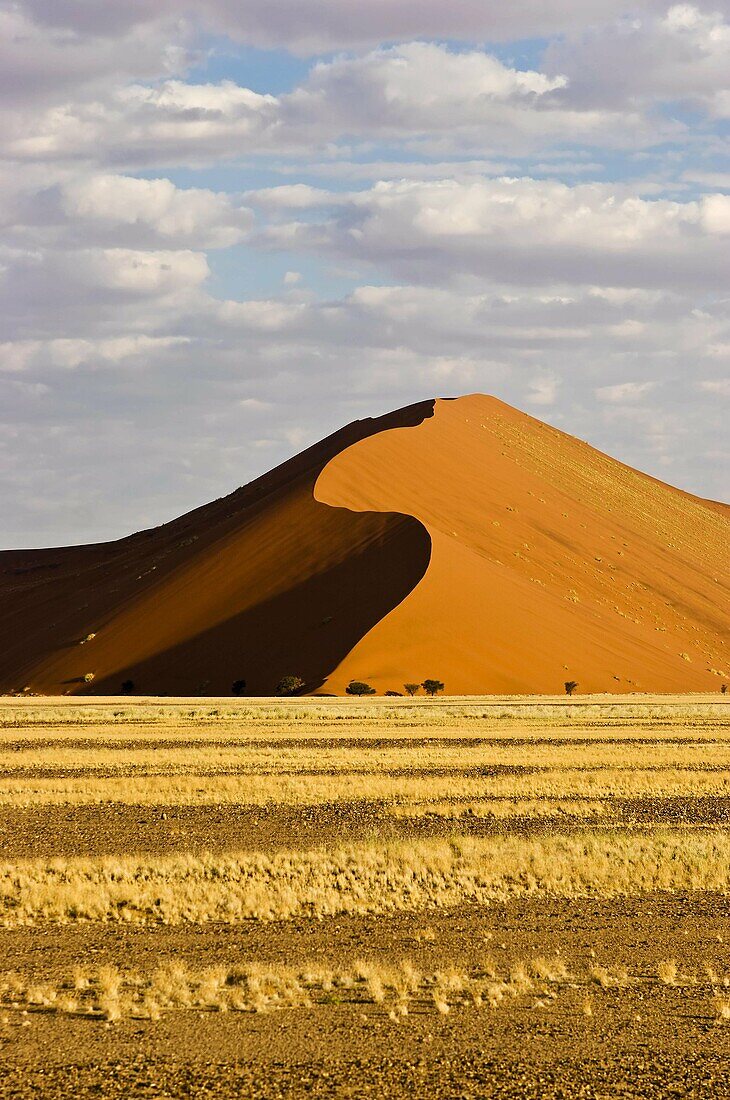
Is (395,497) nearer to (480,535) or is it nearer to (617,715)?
(480,535)

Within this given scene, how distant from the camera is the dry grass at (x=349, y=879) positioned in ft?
42.9

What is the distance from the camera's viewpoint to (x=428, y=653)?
63000mm

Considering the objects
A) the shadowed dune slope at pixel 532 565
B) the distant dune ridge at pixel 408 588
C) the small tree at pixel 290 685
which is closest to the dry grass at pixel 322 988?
the distant dune ridge at pixel 408 588

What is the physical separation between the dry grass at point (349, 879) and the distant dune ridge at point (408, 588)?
42.6m

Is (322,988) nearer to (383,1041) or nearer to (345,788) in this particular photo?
(383,1041)

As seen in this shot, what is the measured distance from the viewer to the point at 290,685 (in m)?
61.1

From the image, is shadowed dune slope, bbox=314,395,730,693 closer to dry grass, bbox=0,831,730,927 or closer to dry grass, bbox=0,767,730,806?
dry grass, bbox=0,767,730,806

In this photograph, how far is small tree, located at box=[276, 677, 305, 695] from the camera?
60.8 meters

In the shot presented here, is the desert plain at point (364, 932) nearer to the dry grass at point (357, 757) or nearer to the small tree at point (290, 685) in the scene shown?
the dry grass at point (357, 757)

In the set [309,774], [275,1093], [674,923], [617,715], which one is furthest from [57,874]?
[617,715]

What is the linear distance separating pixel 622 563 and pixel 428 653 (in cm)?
3133

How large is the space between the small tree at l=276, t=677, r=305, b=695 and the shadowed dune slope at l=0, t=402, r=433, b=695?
77cm

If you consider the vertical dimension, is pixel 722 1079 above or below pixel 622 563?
below

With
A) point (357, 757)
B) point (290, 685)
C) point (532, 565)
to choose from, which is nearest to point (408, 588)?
point (290, 685)
